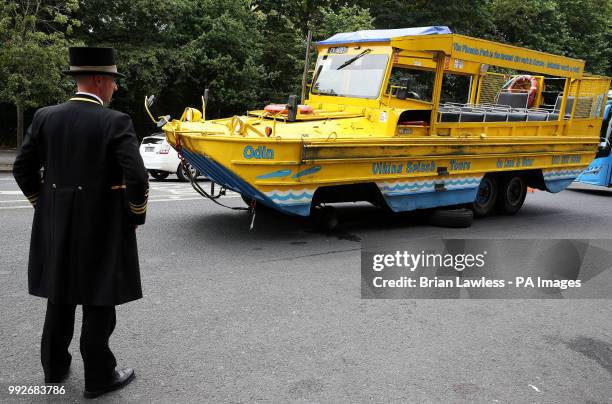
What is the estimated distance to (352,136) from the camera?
7.53 meters

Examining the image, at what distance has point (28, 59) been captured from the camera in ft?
51.3

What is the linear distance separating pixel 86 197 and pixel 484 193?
25.0 ft

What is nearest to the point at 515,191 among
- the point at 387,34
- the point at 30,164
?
the point at 387,34

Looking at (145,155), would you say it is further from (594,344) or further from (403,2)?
(403,2)

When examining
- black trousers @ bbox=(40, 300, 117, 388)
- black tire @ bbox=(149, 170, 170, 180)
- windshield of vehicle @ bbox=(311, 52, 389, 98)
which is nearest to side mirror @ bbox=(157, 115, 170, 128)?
windshield of vehicle @ bbox=(311, 52, 389, 98)

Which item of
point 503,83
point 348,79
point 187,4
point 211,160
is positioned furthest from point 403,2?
point 211,160

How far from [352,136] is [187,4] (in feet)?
49.1

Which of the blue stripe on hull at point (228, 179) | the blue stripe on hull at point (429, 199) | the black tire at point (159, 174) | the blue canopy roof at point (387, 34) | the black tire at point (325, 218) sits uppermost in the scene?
the blue canopy roof at point (387, 34)

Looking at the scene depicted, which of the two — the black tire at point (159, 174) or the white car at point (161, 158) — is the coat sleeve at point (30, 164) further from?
the black tire at point (159, 174)

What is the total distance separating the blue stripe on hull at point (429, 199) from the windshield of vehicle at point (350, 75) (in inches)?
57.0

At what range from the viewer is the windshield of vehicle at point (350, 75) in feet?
27.3

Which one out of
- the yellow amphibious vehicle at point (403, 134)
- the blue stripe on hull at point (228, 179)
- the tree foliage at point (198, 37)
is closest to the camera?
the blue stripe on hull at point (228, 179)

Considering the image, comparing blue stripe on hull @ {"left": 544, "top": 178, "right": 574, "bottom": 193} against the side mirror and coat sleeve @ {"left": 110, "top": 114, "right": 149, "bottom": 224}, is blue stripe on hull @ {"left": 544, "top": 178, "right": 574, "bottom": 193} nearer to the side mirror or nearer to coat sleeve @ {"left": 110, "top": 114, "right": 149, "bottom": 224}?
the side mirror

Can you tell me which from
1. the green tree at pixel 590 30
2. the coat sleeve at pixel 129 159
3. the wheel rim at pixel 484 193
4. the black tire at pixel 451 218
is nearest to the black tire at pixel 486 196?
the wheel rim at pixel 484 193
